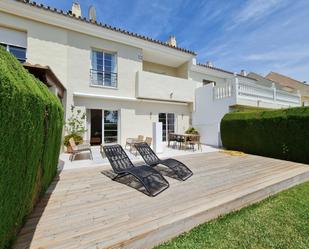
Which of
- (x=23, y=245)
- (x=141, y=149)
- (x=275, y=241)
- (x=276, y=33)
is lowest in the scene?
(x=275, y=241)

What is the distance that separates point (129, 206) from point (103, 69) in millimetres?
11608

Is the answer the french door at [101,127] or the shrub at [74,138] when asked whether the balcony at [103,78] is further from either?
the shrub at [74,138]

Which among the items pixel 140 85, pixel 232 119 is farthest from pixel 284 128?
pixel 140 85

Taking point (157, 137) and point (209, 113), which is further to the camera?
point (209, 113)

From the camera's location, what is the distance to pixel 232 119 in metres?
12.5

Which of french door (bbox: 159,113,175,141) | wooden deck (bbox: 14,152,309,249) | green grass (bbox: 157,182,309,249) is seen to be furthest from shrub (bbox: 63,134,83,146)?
green grass (bbox: 157,182,309,249)

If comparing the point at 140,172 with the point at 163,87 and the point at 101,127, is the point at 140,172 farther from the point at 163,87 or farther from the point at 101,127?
the point at 163,87

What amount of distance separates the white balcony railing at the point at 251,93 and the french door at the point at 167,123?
4.31m

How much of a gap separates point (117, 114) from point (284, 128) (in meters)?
11.1

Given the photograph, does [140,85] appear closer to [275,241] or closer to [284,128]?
[284,128]

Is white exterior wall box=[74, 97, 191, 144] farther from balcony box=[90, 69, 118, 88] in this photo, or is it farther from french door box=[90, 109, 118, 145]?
balcony box=[90, 69, 118, 88]

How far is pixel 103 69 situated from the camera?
1321 cm

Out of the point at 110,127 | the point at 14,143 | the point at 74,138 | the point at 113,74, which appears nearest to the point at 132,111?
the point at 110,127

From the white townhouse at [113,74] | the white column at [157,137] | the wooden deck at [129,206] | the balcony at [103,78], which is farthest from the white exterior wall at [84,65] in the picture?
the wooden deck at [129,206]
